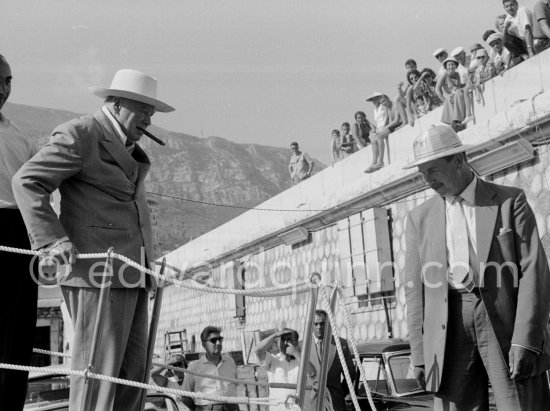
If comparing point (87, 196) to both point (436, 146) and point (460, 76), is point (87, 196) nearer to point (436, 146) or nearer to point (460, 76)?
point (436, 146)

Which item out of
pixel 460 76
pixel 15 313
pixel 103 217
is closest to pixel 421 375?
pixel 103 217

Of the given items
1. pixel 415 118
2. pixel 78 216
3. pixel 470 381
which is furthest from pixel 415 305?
pixel 415 118

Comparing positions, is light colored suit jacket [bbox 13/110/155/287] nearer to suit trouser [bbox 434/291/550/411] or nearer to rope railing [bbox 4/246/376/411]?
rope railing [bbox 4/246/376/411]

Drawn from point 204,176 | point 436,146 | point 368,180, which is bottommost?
point 436,146

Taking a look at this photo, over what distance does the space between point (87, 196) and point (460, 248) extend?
69.0 inches

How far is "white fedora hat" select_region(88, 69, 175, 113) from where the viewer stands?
3807mm

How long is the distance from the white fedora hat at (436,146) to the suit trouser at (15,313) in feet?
6.28

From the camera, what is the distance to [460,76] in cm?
1198

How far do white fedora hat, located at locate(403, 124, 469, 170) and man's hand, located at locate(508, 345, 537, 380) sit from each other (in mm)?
939

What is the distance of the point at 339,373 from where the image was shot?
6637 mm

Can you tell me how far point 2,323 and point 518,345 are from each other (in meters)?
2.31

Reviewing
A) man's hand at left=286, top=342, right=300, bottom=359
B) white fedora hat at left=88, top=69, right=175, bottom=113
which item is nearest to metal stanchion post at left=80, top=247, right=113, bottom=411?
white fedora hat at left=88, top=69, right=175, bottom=113

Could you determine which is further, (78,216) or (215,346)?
(215,346)

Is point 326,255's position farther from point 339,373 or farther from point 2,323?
point 2,323
